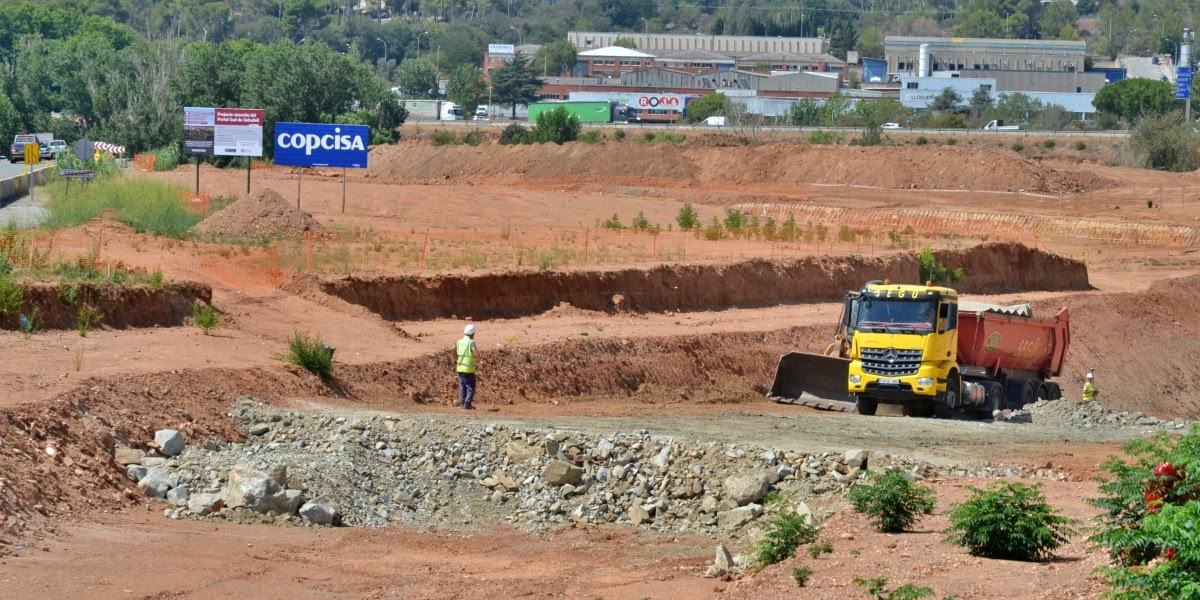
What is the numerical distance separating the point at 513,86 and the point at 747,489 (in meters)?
149

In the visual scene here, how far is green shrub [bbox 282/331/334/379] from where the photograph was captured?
1057 inches

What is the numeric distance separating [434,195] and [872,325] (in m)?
45.5

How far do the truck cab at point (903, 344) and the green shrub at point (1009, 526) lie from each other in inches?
505

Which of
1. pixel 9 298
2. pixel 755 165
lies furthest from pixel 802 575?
pixel 755 165

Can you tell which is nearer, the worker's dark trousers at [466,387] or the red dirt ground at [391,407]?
the red dirt ground at [391,407]

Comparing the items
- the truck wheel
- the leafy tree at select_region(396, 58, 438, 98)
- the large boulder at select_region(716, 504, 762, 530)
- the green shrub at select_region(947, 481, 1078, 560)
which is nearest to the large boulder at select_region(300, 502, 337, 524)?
the large boulder at select_region(716, 504, 762, 530)

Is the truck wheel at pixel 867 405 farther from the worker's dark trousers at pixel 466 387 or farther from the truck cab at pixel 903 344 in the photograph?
→ the worker's dark trousers at pixel 466 387

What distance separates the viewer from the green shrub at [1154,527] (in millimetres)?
11281

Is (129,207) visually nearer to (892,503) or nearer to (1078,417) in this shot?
(1078,417)

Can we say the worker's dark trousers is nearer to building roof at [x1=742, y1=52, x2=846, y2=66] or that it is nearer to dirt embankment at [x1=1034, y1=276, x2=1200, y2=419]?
dirt embankment at [x1=1034, y1=276, x2=1200, y2=419]

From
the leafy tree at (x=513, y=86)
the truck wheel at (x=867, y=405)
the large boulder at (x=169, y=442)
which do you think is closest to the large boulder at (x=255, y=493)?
the large boulder at (x=169, y=442)

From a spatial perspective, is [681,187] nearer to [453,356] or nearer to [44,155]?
[44,155]

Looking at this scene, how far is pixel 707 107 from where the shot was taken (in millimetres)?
145750

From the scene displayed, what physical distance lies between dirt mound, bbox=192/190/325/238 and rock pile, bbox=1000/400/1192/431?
22827 mm
